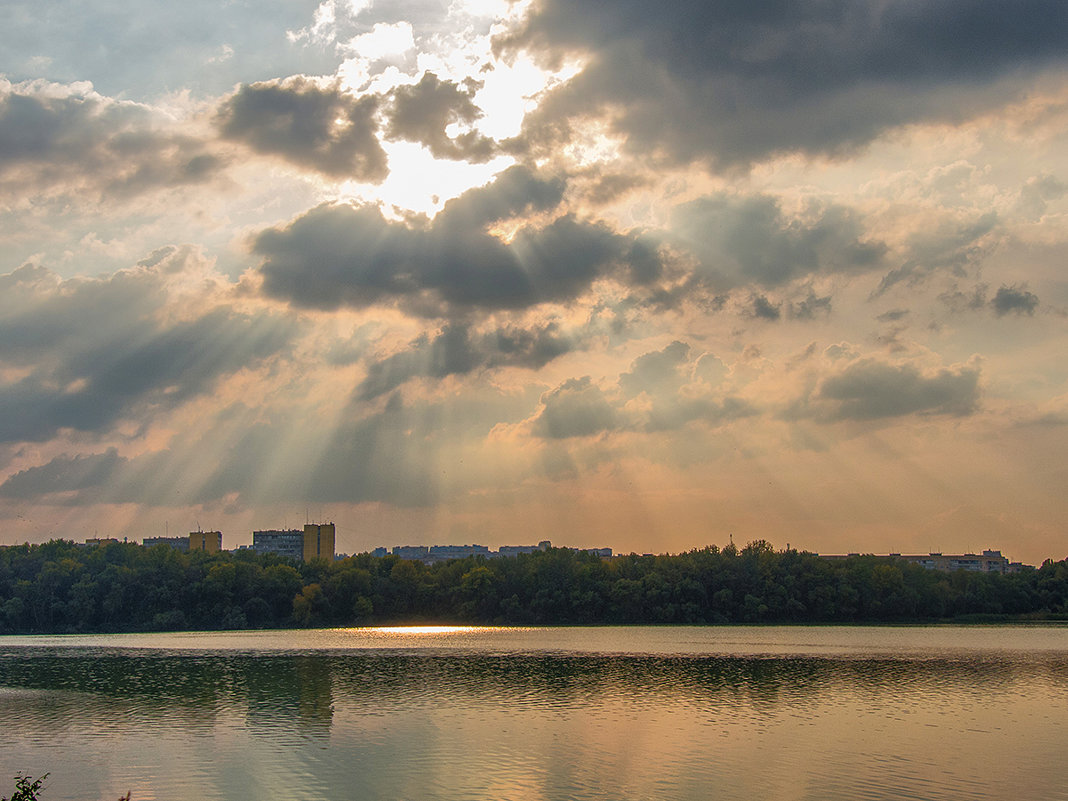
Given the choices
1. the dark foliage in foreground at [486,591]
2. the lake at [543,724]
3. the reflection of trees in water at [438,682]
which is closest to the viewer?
the lake at [543,724]

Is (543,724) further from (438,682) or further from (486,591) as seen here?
(486,591)

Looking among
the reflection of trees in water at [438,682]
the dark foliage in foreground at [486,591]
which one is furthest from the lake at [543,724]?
the dark foliage in foreground at [486,591]

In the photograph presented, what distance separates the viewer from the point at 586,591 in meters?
153

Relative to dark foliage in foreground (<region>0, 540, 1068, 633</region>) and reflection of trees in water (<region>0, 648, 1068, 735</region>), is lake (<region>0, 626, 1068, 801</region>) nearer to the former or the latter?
reflection of trees in water (<region>0, 648, 1068, 735</region>)

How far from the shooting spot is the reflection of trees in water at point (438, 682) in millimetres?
55906

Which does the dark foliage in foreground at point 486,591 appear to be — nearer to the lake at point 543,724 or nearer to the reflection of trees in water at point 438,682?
the lake at point 543,724

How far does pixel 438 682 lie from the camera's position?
221ft

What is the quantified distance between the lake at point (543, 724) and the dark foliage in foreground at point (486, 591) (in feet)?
177

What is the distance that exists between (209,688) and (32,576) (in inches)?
4020

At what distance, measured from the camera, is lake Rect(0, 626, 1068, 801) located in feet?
119

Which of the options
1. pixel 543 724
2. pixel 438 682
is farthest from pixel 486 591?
pixel 543 724

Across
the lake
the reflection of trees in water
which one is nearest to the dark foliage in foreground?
the lake

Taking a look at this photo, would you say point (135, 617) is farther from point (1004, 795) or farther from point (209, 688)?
point (1004, 795)

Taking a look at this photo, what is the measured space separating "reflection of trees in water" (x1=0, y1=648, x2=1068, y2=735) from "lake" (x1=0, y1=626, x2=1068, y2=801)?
30cm
